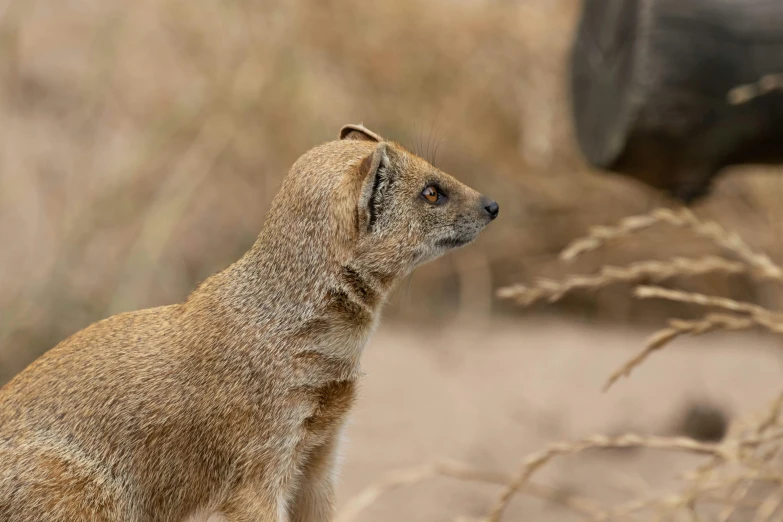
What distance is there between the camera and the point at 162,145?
15.7ft

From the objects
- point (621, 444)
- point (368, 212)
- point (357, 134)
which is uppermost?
point (357, 134)

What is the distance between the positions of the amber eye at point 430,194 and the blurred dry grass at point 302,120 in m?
2.96

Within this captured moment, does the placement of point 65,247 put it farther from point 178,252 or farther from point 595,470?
point 595,470

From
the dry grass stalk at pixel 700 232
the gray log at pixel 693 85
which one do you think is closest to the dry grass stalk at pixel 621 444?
the dry grass stalk at pixel 700 232

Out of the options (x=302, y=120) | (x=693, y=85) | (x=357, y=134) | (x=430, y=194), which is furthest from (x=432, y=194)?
(x=302, y=120)

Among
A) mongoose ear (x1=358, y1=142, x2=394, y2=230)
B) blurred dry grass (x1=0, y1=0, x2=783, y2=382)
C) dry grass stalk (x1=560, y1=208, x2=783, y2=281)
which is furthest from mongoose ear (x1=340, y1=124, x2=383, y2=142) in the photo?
blurred dry grass (x1=0, y1=0, x2=783, y2=382)

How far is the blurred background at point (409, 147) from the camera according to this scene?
429 cm

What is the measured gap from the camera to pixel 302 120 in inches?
201

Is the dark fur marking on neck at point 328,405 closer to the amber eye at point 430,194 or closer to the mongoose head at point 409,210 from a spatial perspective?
the mongoose head at point 409,210

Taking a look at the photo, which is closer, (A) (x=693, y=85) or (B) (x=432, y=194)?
(B) (x=432, y=194)

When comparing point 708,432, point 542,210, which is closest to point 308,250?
point 708,432

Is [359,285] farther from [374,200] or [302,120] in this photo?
[302,120]

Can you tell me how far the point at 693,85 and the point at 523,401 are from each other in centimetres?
210

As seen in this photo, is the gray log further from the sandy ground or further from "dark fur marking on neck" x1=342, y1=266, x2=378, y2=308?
"dark fur marking on neck" x1=342, y1=266, x2=378, y2=308
